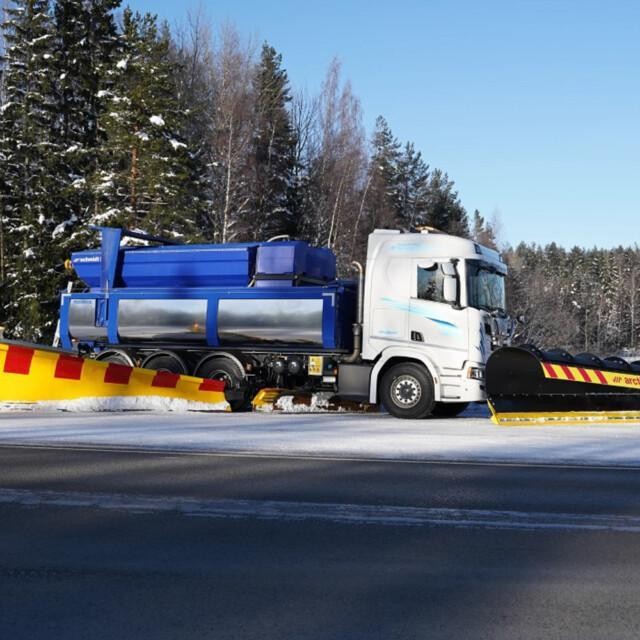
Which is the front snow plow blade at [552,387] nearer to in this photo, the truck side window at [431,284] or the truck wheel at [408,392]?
the truck wheel at [408,392]

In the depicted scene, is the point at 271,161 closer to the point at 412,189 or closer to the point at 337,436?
→ the point at 412,189

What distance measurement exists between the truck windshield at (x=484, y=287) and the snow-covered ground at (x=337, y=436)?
213 cm

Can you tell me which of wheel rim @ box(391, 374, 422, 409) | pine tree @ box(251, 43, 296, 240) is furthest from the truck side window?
pine tree @ box(251, 43, 296, 240)

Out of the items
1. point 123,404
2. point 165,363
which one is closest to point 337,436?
point 123,404

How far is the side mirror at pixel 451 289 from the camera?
14.6 meters

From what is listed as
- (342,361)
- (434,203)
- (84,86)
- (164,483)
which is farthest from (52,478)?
(434,203)

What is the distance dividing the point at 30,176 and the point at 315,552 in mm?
33584

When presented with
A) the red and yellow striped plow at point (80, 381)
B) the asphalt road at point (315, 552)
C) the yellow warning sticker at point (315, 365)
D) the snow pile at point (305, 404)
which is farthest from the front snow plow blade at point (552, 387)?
the red and yellow striped plow at point (80, 381)

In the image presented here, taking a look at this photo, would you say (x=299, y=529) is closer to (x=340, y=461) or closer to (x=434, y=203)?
(x=340, y=461)

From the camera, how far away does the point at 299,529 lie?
6.39 metres

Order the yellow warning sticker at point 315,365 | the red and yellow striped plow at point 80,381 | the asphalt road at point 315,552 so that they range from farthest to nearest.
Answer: the yellow warning sticker at point 315,365
the red and yellow striped plow at point 80,381
the asphalt road at point 315,552

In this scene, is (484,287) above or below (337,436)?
above

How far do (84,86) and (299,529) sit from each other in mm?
34614

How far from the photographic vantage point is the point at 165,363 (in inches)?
670
